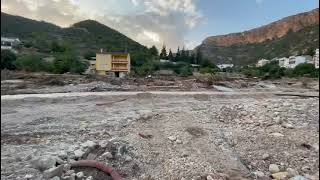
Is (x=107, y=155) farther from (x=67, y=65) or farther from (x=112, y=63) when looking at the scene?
(x=112, y=63)

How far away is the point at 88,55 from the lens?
162 ft

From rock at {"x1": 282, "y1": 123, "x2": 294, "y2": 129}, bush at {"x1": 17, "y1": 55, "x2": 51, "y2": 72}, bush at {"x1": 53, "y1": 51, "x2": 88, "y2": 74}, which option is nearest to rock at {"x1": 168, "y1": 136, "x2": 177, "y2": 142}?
rock at {"x1": 282, "y1": 123, "x2": 294, "y2": 129}

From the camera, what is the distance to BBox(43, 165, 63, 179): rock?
421cm

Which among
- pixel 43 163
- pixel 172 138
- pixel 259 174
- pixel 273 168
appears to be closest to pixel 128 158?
pixel 43 163

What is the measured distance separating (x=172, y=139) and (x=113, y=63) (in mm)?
32272

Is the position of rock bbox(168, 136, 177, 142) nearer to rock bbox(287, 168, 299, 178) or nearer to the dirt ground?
the dirt ground

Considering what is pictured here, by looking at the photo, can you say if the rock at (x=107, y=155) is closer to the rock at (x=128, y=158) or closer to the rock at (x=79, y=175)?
the rock at (x=128, y=158)

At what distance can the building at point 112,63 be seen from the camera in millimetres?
38156

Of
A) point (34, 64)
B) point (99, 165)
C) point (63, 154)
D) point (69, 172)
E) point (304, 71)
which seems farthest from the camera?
point (304, 71)

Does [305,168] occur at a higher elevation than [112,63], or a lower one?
lower

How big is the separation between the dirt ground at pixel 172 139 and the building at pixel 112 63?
90.6ft

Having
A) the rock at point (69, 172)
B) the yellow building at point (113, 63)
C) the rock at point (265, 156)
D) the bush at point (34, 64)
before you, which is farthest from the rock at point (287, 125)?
the yellow building at point (113, 63)

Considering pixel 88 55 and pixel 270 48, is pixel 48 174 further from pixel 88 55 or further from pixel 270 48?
pixel 270 48

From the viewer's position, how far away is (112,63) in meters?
38.3
